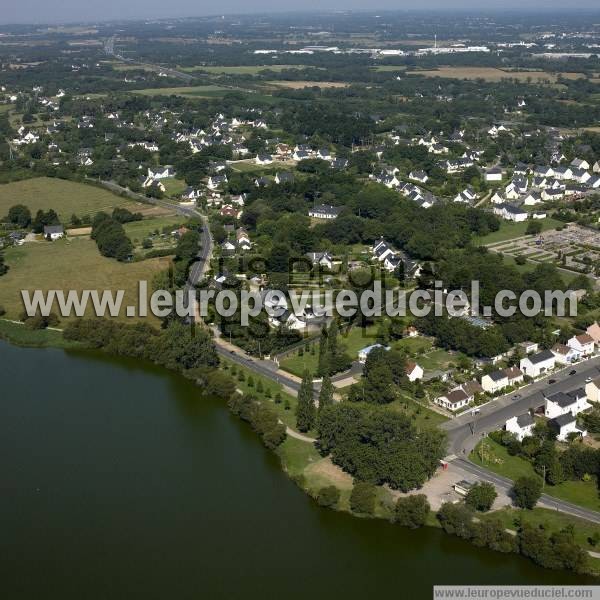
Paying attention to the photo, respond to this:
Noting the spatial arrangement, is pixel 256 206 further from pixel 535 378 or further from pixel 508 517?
pixel 508 517

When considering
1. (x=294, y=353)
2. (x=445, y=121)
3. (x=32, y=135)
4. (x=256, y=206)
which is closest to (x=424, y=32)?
(x=445, y=121)

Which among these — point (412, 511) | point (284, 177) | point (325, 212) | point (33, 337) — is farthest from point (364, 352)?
point (284, 177)

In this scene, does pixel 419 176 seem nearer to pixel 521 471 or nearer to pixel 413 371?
pixel 413 371

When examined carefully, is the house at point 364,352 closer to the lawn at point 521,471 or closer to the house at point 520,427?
the house at point 520,427

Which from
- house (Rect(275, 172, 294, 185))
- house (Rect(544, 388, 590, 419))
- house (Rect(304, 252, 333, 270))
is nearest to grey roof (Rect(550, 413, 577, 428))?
house (Rect(544, 388, 590, 419))

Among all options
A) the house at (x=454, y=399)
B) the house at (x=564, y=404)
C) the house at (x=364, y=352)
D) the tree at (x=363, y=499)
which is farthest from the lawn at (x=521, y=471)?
the house at (x=364, y=352)
